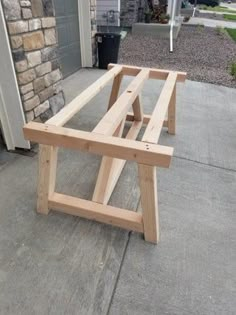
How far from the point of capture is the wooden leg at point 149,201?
1.40m

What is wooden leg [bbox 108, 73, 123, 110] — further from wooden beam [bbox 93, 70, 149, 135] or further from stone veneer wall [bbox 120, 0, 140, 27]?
stone veneer wall [bbox 120, 0, 140, 27]

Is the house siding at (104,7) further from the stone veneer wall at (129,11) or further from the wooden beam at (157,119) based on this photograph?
the wooden beam at (157,119)

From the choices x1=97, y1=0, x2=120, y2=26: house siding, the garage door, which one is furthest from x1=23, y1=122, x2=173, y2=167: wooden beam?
x1=97, y1=0, x2=120, y2=26: house siding

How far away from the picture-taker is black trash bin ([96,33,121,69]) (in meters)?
4.52

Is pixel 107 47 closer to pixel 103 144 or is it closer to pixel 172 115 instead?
pixel 172 115

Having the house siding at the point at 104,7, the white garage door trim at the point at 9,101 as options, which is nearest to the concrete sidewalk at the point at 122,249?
the white garage door trim at the point at 9,101

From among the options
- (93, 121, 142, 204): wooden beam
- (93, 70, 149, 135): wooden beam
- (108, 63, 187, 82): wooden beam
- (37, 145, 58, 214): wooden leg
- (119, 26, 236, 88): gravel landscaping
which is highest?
(93, 70, 149, 135): wooden beam

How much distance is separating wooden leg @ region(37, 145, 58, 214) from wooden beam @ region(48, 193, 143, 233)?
0.05 m

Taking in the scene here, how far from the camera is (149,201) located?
1486mm

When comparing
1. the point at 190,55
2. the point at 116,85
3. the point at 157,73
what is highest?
the point at 157,73

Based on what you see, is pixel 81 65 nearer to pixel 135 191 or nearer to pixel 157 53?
pixel 157 53

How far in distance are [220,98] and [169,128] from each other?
1.49m

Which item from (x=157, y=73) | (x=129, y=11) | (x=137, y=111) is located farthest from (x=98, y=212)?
(x=129, y=11)

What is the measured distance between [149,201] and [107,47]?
383 cm
